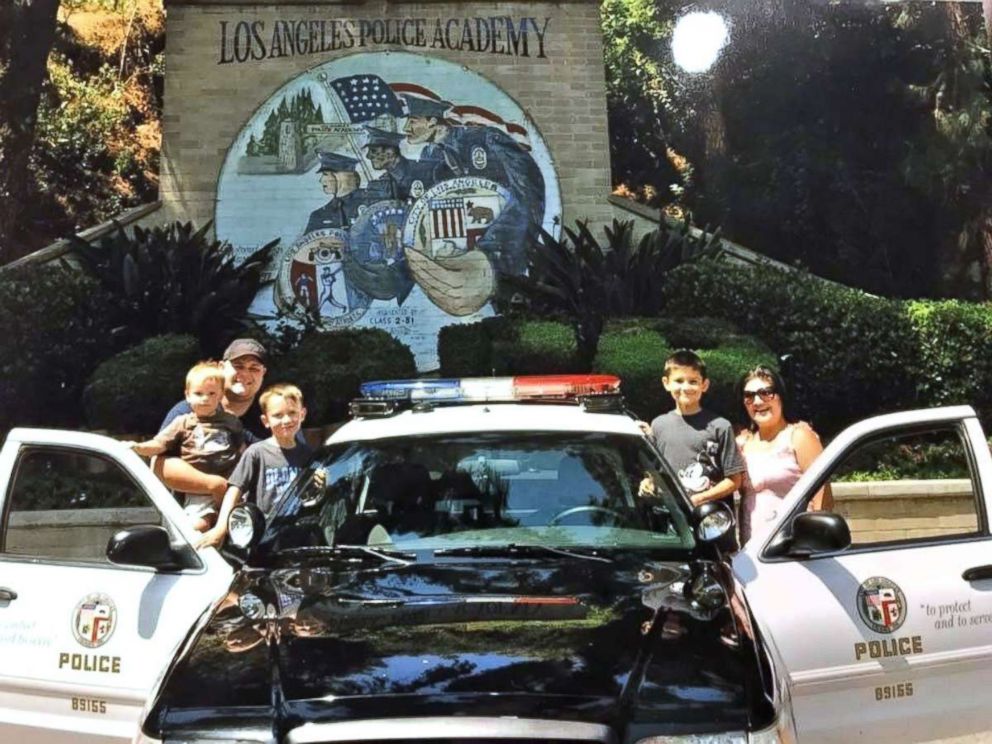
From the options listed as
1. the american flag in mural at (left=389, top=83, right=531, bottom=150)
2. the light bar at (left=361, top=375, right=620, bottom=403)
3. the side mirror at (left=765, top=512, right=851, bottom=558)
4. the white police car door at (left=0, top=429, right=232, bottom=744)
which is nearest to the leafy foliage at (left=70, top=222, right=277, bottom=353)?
the american flag in mural at (left=389, top=83, right=531, bottom=150)

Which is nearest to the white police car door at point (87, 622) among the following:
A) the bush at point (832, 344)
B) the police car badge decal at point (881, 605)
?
the police car badge decal at point (881, 605)

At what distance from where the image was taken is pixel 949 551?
3756 millimetres

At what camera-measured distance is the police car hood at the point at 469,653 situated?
97.0 inches

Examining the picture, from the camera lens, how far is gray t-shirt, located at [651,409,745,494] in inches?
204

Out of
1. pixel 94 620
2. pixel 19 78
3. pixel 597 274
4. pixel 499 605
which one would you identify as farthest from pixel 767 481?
pixel 19 78

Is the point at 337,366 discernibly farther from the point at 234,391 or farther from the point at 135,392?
the point at 234,391

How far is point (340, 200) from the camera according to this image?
12352 millimetres

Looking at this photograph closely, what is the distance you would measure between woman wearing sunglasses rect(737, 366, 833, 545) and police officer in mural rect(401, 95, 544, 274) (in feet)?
24.7

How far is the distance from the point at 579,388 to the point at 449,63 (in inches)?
348

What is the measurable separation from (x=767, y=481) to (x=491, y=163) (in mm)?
8227

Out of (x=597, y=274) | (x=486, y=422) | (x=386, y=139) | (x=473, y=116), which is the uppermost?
(x=473, y=116)

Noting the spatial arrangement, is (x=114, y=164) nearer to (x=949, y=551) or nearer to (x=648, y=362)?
(x=648, y=362)

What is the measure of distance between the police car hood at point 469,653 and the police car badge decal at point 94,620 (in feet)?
1.83

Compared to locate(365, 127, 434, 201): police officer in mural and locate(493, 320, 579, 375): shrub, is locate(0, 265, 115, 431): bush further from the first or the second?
locate(493, 320, 579, 375): shrub
